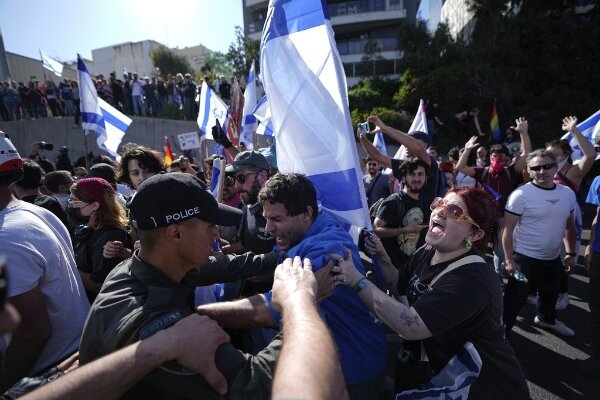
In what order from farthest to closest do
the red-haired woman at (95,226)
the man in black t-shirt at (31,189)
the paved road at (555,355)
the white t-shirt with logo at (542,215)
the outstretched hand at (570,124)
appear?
the outstretched hand at (570,124) → the white t-shirt with logo at (542,215) → the man in black t-shirt at (31,189) → the paved road at (555,355) → the red-haired woman at (95,226)

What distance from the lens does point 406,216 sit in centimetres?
388

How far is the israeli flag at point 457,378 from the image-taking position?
1714 millimetres

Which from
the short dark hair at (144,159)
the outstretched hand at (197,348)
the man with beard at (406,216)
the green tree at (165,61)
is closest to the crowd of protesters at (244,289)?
the outstretched hand at (197,348)

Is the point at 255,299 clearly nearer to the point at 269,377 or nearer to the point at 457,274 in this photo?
the point at 269,377

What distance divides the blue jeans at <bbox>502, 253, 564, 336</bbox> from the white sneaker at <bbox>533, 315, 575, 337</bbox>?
4 cm

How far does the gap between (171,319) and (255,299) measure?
556mm

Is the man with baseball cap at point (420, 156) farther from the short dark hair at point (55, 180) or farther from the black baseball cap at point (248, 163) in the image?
the short dark hair at point (55, 180)

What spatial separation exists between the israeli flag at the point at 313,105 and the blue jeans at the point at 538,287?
225 centimetres

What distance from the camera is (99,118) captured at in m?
6.99

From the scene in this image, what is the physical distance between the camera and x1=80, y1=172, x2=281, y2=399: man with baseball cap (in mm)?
1132

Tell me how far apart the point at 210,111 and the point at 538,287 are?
5.98 metres

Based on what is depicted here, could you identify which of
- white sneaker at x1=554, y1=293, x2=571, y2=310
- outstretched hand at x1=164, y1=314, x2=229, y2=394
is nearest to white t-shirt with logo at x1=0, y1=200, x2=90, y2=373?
outstretched hand at x1=164, y1=314, x2=229, y2=394

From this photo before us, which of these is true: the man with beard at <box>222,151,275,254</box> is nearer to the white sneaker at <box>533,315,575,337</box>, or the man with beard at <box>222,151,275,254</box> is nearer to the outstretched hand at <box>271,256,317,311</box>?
the outstretched hand at <box>271,256,317,311</box>

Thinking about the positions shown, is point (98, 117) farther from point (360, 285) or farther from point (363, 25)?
point (363, 25)
